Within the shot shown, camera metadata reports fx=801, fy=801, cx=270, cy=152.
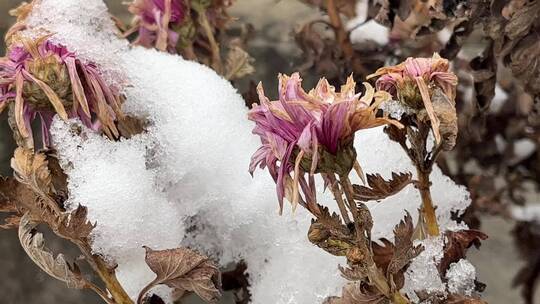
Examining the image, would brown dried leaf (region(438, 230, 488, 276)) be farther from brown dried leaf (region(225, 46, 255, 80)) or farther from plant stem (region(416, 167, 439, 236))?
brown dried leaf (region(225, 46, 255, 80))

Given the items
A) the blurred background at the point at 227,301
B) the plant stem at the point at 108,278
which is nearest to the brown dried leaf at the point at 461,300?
the plant stem at the point at 108,278

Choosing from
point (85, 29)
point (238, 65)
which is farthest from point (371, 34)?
point (85, 29)

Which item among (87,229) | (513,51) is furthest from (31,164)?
(513,51)

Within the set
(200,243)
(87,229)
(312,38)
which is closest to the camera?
(87,229)

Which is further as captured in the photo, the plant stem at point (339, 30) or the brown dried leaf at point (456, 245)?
the plant stem at point (339, 30)

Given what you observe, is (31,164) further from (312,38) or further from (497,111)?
(497,111)

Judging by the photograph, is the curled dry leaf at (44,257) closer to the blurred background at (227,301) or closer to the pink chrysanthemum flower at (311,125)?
the pink chrysanthemum flower at (311,125)

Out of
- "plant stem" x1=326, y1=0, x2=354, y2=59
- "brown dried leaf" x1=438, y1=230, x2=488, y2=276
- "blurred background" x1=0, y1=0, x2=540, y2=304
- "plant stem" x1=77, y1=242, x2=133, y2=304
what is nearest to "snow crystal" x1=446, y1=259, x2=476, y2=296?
"brown dried leaf" x1=438, y1=230, x2=488, y2=276

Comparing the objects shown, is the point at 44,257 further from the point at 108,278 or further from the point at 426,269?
the point at 426,269
